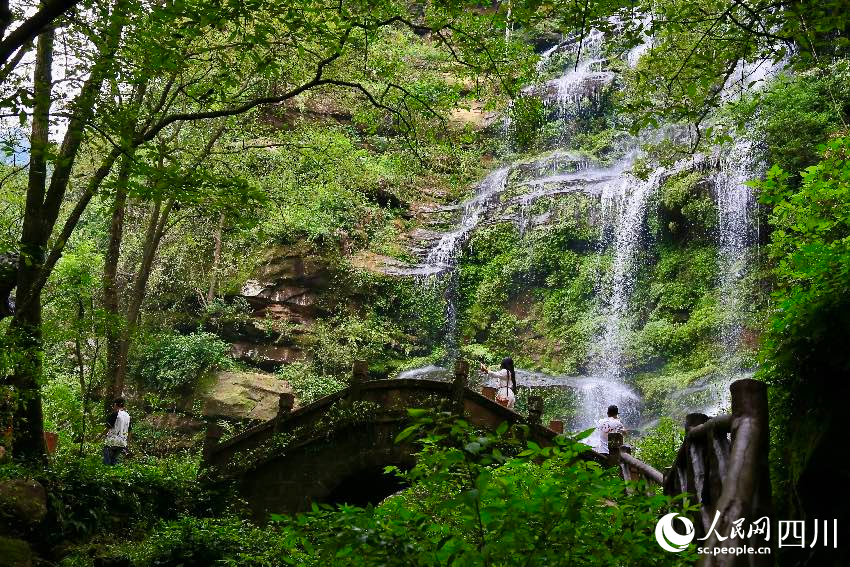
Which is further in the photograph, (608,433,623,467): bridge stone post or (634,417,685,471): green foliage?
(634,417,685,471): green foliage

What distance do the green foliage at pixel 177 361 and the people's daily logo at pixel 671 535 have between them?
19.3 metres

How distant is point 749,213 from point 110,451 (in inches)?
727

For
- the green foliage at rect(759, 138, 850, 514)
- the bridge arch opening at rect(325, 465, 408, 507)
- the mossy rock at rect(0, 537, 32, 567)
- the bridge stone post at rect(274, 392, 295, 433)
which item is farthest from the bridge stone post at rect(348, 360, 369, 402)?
the green foliage at rect(759, 138, 850, 514)

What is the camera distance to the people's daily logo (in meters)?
3.72

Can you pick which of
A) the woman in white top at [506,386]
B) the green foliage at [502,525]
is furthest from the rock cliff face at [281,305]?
the green foliage at [502,525]

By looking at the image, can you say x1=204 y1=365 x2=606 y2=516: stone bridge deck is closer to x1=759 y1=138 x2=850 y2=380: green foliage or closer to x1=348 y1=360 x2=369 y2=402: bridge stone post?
x1=348 y1=360 x2=369 y2=402: bridge stone post

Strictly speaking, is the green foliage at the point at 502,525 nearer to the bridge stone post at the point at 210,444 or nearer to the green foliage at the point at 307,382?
the bridge stone post at the point at 210,444

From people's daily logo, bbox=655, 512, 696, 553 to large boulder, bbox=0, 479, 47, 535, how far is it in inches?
324

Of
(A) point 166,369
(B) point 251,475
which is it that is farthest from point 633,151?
(B) point 251,475

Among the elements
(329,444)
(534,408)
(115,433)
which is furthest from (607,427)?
(115,433)

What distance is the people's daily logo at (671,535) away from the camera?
3719 millimetres

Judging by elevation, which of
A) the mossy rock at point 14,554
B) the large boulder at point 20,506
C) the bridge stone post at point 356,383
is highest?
the bridge stone post at point 356,383

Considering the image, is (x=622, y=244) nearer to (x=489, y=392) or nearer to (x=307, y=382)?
(x=307, y=382)

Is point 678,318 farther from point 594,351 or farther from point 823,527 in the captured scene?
point 823,527
